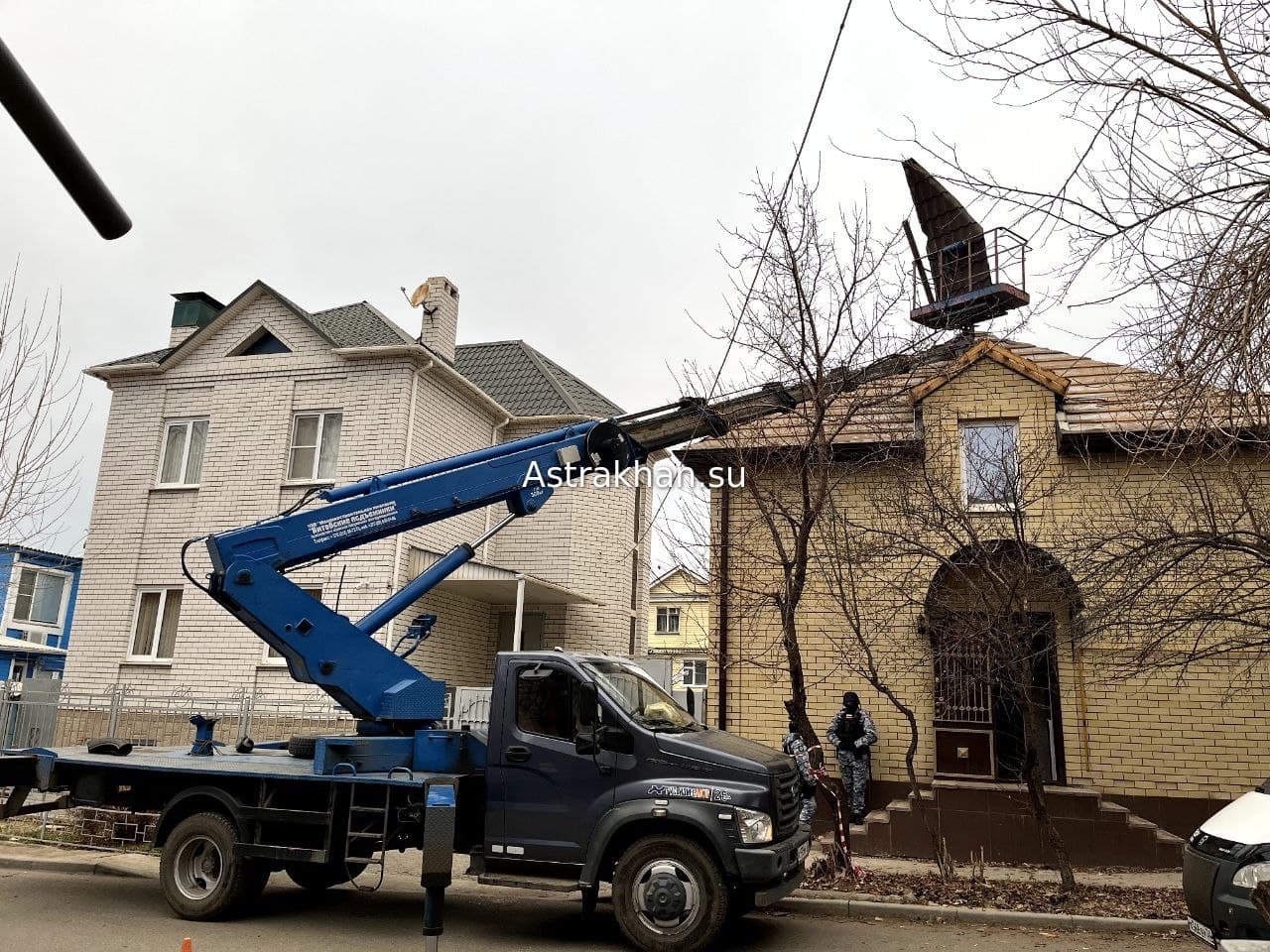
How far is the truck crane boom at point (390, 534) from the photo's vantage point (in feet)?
28.8

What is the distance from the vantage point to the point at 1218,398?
217 inches

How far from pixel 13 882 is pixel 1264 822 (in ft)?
36.9

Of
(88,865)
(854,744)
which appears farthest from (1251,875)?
(88,865)

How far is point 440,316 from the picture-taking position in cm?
1917

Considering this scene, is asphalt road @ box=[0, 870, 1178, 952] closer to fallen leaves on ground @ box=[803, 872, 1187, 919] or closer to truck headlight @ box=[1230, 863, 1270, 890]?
fallen leaves on ground @ box=[803, 872, 1187, 919]

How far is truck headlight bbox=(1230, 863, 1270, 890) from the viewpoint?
6566 mm

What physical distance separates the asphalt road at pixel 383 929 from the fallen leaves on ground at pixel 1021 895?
57 cm

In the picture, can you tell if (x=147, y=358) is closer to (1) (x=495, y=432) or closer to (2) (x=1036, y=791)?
(1) (x=495, y=432)

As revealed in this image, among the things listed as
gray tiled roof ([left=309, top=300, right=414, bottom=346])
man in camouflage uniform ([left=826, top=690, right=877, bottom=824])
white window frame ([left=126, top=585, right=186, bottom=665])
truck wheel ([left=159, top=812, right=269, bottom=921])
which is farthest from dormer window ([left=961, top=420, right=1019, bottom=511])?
white window frame ([left=126, top=585, right=186, bottom=665])

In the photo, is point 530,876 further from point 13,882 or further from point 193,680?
point 193,680

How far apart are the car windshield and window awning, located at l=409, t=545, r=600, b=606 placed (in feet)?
24.2

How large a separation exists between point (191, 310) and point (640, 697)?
51.0 feet

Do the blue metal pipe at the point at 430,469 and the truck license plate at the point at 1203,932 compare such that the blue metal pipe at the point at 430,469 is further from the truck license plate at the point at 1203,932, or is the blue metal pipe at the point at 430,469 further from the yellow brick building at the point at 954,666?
the truck license plate at the point at 1203,932

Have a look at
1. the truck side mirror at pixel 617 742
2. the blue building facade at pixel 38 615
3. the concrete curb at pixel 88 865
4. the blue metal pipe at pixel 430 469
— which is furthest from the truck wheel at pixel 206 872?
the blue building facade at pixel 38 615
